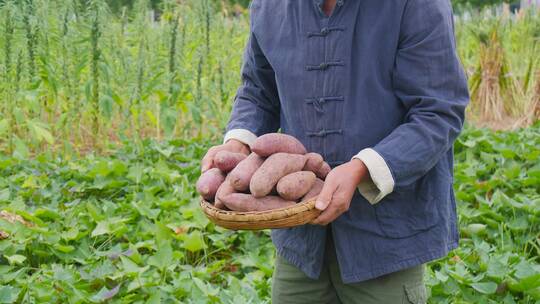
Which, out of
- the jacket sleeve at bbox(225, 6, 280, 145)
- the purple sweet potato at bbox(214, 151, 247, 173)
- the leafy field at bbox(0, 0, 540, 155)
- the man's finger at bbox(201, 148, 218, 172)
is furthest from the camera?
the leafy field at bbox(0, 0, 540, 155)

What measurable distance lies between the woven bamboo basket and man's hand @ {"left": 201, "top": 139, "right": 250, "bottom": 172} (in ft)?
1.03

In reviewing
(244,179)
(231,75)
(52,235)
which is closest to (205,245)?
(52,235)

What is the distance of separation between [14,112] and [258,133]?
9.53 ft

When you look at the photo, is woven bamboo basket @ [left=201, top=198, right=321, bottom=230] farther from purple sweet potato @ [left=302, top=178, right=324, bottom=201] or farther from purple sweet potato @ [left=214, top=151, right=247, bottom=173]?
purple sweet potato @ [left=214, top=151, right=247, bottom=173]

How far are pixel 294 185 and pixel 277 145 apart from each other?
0.13 metres

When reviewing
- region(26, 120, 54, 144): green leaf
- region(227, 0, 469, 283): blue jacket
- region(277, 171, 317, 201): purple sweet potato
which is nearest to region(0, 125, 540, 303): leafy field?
region(26, 120, 54, 144): green leaf

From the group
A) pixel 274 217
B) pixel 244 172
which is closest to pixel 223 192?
pixel 244 172

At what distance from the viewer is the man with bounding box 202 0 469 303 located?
1.50 metres

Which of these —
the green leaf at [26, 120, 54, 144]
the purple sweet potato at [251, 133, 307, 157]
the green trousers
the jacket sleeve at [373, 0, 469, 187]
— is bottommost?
the green leaf at [26, 120, 54, 144]

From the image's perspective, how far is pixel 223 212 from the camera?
1457 millimetres

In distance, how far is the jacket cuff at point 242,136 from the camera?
1812mm

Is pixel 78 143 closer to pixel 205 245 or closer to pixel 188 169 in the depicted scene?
pixel 188 169

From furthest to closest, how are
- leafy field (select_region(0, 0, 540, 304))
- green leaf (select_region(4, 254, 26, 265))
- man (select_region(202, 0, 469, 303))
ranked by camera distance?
1. green leaf (select_region(4, 254, 26, 265))
2. leafy field (select_region(0, 0, 540, 304))
3. man (select_region(202, 0, 469, 303))

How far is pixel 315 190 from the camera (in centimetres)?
150
